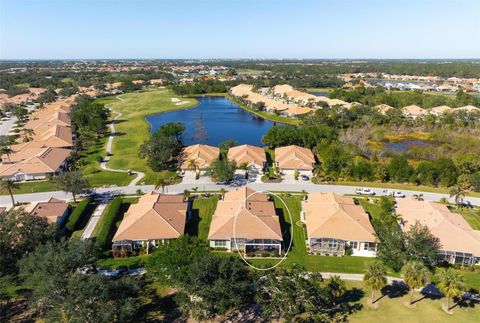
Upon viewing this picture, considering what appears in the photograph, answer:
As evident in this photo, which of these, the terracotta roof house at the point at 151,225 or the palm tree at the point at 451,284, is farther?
the terracotta roof house at the point at 151,225

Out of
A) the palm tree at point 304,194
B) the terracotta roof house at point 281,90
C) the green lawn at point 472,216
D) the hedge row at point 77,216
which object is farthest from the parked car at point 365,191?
the terracotta roof house at point 281,90

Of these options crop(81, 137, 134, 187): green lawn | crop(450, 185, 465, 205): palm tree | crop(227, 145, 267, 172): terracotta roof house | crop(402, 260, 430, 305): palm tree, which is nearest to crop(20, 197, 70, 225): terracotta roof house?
crop(81, 137, 134, 187): green lawn

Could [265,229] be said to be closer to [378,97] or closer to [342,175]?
[342,175]

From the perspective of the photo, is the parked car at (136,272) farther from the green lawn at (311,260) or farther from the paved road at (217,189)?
the paved road at (217,189)

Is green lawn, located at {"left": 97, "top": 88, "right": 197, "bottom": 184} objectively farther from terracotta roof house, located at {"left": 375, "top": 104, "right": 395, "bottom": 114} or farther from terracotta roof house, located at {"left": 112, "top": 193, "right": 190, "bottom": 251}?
terracotta roof house, located at {"left": 375, "top": 104, "right": 395, "bottom": 114}

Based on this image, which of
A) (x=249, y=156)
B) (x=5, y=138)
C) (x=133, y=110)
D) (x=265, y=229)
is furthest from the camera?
(x=133, y=110)

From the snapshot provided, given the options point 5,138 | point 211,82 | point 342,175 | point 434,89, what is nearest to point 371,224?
point 342,175

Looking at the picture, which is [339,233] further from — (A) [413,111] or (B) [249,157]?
(A) [413,111]
